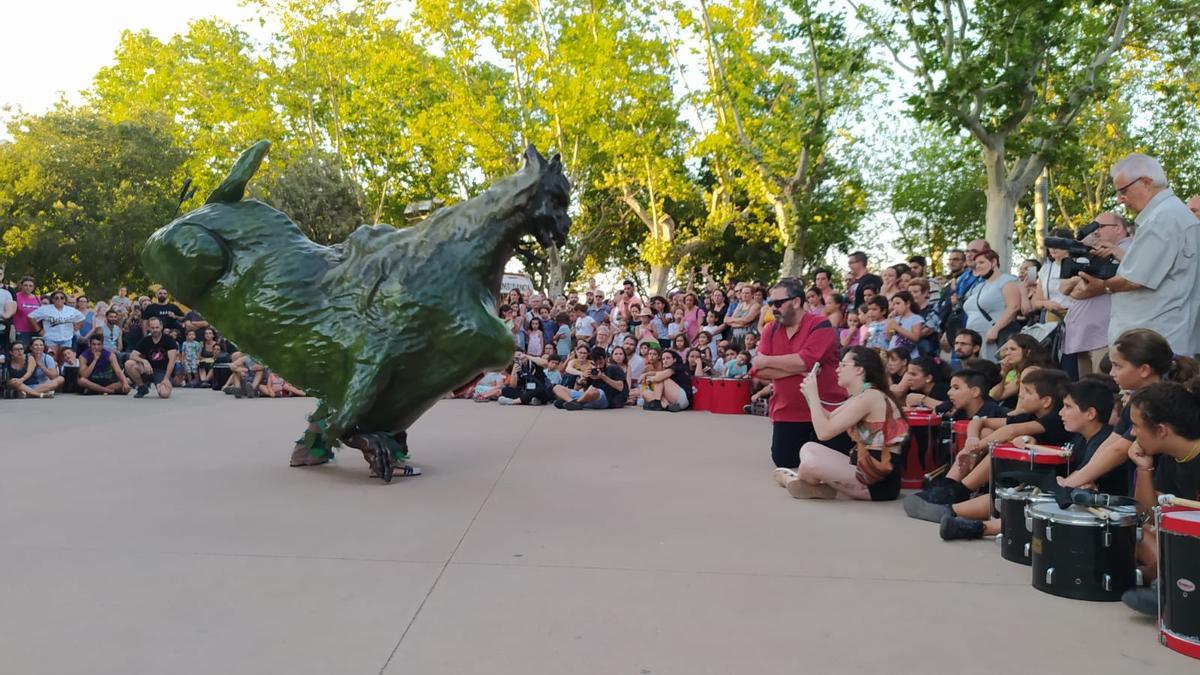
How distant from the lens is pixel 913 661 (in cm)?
301

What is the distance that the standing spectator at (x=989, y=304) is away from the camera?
808 centimetres

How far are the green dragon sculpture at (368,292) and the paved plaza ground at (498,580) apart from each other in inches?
27.3

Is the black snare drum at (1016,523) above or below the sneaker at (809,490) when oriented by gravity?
above

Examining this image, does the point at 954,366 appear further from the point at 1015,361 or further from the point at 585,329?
the point at 585,329

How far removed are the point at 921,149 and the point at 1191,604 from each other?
3714cm

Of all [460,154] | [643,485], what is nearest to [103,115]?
[460,154]

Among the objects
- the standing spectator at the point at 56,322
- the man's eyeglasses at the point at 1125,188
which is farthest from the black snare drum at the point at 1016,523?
the standing spectator at the point at 56,322

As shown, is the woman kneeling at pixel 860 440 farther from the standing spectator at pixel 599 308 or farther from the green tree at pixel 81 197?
the green tree at pixel 81 197

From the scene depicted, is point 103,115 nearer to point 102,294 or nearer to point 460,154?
point 102,294

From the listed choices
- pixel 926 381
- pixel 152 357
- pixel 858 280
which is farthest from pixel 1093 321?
pixel 152 357

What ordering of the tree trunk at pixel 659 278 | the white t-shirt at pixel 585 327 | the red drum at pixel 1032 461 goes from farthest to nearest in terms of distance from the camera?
→ the tree trunk at pixel 659 278 → the white t-shirt at pixel 585 327 → the red drum at pixel 1032 461

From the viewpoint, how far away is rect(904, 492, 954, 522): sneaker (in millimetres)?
5250

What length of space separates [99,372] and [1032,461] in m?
13.7

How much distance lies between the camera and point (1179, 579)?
304 cm
